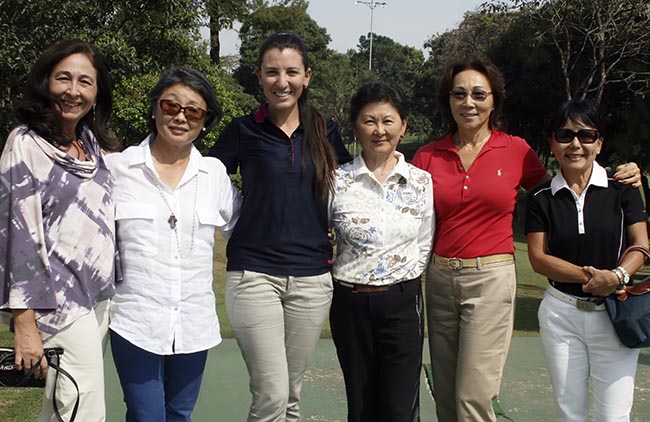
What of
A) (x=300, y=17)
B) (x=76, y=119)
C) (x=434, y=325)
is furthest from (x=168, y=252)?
(x=300, y=17)

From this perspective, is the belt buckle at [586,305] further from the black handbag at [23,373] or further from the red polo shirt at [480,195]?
the black handbag at [23,373]

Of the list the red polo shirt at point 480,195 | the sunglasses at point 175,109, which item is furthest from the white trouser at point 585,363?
the sunglasses at point 175,109

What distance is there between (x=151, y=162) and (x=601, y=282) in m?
1.81

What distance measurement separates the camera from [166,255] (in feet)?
8.49

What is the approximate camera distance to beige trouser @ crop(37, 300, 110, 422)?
2.40 metres

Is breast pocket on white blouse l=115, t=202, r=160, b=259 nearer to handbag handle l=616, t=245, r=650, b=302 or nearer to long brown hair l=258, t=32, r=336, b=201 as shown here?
long brown hair l=258, t=32, r=336, b=201

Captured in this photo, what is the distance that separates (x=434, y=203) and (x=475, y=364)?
74 cm

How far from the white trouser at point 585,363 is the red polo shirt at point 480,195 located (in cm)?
40

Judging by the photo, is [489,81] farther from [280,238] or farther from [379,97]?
[280,238]

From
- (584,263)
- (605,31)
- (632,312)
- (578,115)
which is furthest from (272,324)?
(605,31)

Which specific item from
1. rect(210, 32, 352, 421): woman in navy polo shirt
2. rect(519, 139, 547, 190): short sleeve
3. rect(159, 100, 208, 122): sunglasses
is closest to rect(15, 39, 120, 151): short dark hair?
rect(159, 100, 208, 122): sunglasses

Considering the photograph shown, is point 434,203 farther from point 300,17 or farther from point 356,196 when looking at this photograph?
point 300,17

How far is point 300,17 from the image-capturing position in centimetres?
2714

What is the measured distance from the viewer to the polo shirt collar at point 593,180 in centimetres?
289
